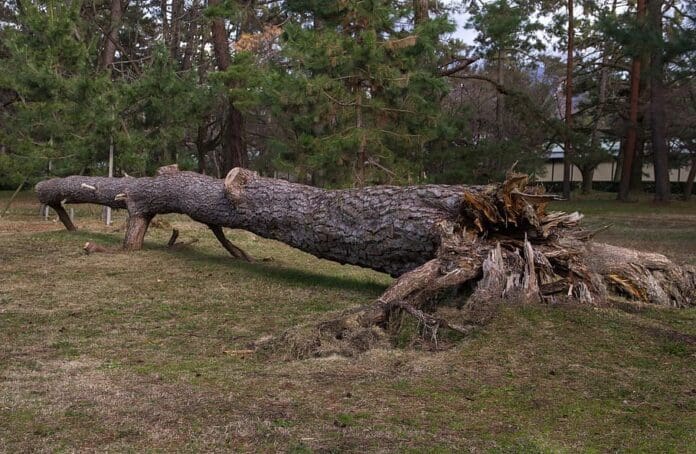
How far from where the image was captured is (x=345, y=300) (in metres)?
6.84

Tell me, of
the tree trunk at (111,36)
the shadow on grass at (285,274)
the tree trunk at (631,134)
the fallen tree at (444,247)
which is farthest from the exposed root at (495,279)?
the tree trunk at (111,36)

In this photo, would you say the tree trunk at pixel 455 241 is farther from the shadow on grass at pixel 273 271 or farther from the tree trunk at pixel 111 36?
the tree trunk at pixel 111 36

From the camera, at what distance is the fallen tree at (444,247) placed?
5.37m

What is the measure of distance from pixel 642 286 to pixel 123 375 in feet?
15.6

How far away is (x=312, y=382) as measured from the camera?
3990 mm

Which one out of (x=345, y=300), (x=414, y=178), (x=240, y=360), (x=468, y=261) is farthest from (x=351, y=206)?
(x=414, y=178)

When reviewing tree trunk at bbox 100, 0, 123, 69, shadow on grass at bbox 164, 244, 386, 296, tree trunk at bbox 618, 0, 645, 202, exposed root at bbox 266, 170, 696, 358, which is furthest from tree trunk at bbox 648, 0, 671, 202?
tree trunk at bbox 100, 0, 123, 69

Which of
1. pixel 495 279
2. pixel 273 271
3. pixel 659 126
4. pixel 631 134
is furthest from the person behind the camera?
pixel 631 134

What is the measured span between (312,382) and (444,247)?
86.8 inches

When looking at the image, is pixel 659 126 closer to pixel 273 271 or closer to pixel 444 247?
pixel 273 271

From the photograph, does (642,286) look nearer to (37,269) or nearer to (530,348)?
(530,348)

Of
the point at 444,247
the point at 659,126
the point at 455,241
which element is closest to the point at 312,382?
the point at 444,247

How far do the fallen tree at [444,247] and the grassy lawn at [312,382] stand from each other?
1.37 ft

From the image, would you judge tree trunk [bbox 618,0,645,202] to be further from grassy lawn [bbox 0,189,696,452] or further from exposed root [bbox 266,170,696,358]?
grassy lawn [bbox 0,189,696,452]
